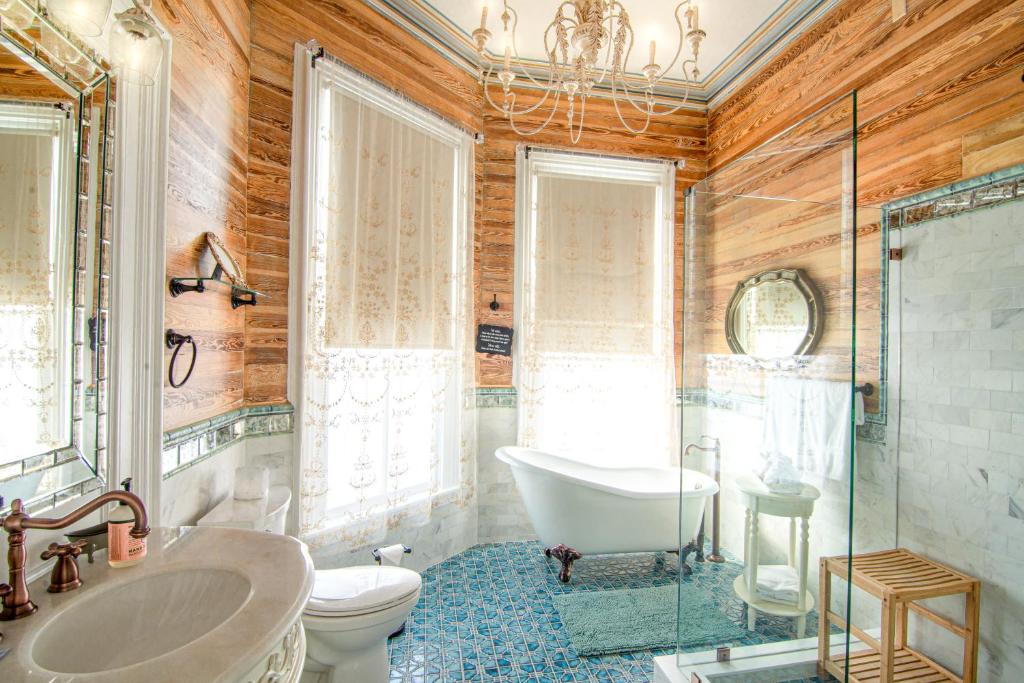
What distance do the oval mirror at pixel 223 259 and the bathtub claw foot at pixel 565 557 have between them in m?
2.10

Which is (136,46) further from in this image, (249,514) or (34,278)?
(249,514)

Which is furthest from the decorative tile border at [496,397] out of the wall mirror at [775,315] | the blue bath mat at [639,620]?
the wall mirror at [775,315]

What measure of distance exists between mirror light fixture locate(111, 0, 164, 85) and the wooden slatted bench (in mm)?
2478

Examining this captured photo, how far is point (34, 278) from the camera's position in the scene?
95 centimetres

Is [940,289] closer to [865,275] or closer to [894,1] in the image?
[865,275]

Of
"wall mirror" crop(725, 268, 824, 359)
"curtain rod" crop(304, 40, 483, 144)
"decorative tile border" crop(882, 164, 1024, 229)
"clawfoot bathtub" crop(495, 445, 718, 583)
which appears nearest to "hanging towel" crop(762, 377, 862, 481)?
"wall mirror" crop(725, 268, 824, 359)

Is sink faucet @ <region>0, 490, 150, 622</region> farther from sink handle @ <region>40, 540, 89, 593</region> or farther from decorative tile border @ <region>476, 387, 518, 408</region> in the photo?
decorative tile border @ <region>476, 387, 518, 408</region>

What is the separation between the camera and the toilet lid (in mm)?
1544

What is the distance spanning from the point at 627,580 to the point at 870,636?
1219 mm

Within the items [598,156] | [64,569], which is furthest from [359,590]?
[598,156]

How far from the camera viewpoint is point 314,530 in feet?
7.11

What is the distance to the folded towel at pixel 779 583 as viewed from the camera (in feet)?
4.94

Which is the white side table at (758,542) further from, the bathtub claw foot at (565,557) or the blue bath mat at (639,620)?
the bathtub claw foot at (565,557)

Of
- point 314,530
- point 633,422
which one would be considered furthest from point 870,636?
point 314,530
